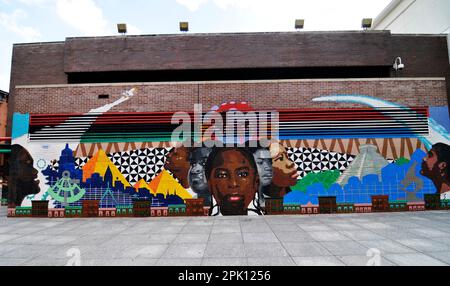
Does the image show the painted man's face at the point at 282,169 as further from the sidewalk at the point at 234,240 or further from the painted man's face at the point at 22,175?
the painted man's face at the point at 22,175

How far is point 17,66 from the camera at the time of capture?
50.1 feet

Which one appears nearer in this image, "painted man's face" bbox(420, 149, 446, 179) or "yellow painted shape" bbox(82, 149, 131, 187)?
"yellow painted shape" bbox(82, 149, 131, 187)

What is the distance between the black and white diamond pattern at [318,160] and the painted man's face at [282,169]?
24 centimetres

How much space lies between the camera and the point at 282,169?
37.4 ft

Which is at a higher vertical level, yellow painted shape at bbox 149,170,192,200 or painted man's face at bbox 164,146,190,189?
painted man's face at bbox 164,146,190,189

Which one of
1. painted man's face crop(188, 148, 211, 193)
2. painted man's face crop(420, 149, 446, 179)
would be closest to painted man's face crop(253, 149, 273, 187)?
painted man's face crop(188, 148, 211, 193)

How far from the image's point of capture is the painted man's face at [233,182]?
11.2m

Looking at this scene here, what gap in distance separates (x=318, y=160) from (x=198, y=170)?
5.53 m

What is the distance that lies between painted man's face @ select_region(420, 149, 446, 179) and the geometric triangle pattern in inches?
470

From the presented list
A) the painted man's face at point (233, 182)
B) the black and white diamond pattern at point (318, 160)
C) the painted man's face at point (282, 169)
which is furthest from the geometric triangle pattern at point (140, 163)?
the black and white diamond pattern at point (318, 160)

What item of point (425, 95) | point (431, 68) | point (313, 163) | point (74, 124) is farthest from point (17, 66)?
point (431, 68)

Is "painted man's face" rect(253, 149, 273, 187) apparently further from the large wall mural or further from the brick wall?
the brick wall

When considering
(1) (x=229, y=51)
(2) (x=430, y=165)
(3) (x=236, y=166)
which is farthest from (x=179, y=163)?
(2) (x=430, y=165)

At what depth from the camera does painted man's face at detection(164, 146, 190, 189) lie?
11.4m
